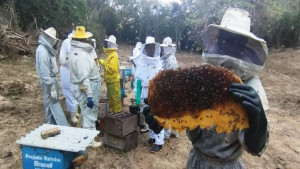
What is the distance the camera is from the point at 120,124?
211 inches

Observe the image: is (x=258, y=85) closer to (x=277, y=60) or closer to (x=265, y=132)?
(x=265, y=132)

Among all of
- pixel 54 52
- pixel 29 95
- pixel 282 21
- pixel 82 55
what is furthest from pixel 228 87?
pixel 282 21

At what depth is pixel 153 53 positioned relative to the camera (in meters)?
6.00

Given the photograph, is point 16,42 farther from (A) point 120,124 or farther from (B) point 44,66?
(A) point 120,124

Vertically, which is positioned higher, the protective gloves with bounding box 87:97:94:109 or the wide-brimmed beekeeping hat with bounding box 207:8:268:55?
the wide-brimmed beekeeping hat with bounding box 207:8:268:55

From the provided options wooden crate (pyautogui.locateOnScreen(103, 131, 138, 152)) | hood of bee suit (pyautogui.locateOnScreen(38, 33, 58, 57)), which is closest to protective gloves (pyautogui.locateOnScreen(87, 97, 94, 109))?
wooden crate (pyautogui.locateOnScreen(103, 131, 138, 152))

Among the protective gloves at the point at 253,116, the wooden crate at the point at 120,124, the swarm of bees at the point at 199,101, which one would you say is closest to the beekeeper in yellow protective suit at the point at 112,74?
Result: the wooden crate at the point at 120,124

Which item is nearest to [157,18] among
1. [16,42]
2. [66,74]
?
[16,42]

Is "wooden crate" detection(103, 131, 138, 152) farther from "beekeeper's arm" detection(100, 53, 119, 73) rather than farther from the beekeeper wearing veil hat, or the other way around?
the beekeeper wearing veil hat

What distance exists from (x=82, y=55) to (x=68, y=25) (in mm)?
12781

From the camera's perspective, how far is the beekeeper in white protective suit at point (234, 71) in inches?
71.9

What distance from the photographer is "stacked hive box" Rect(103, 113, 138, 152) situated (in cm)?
539

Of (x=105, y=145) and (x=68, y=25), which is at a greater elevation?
(x=68, y=25)

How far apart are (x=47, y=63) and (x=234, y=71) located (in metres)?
4.69
